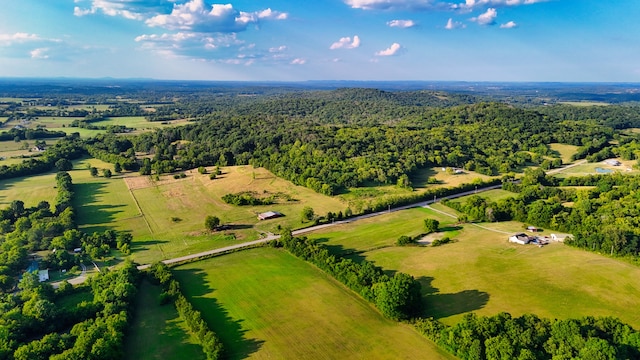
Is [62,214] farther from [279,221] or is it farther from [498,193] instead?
[498,193]

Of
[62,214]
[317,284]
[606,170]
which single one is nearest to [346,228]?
[317,284]

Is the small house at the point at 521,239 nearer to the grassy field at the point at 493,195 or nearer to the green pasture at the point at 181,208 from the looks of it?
the grassy field at the point at 493,195

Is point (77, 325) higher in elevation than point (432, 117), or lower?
lower

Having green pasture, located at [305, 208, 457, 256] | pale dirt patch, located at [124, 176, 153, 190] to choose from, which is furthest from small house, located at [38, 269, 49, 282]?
pale dirt patch, located at [124, 176, 153, 190]

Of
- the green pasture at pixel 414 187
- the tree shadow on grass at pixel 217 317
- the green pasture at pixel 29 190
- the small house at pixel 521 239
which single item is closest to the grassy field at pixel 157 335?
the tree shadow on grass at pixel 217 317

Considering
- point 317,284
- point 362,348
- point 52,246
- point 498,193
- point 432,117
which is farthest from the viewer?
point 432,117

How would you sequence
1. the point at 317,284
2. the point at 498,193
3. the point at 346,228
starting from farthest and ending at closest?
the point at 498,193 < the point at 346,228 < the point at 317,284

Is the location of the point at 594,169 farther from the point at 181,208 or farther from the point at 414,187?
the point at 181,208

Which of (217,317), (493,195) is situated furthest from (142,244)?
(493,195)
